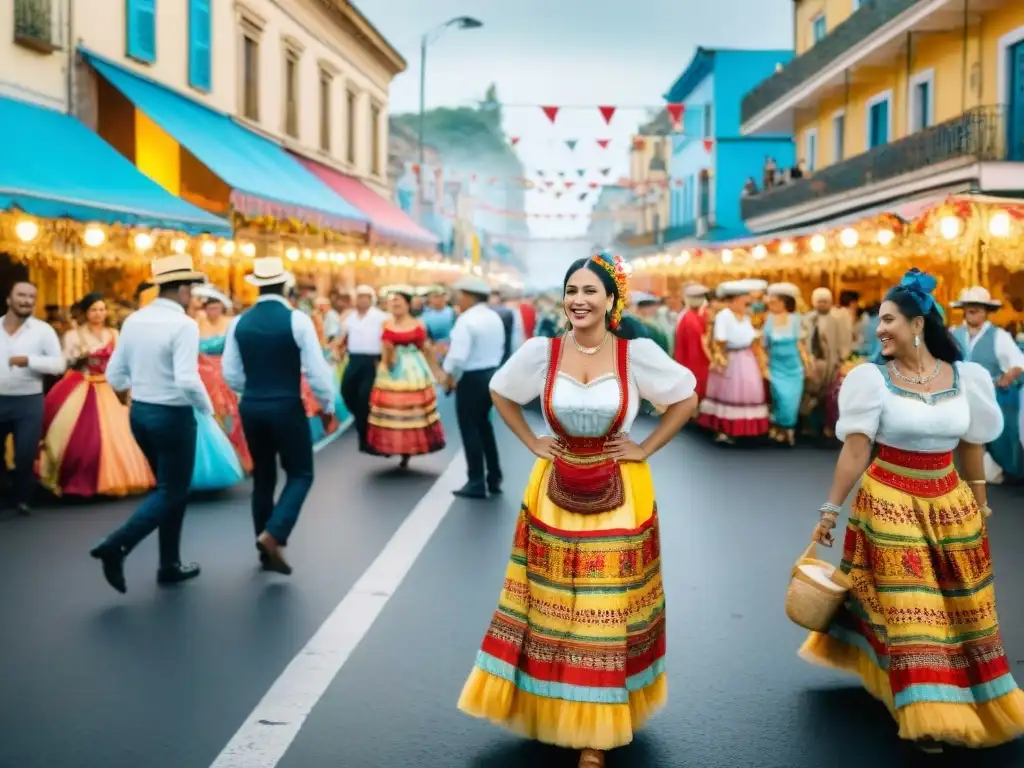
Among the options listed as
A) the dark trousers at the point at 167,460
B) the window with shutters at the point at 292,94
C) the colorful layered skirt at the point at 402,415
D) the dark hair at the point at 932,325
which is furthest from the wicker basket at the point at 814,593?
the window with shutters at the point at 292,94

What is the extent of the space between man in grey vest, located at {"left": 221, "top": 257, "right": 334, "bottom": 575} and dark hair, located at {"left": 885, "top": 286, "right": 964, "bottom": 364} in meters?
3.37

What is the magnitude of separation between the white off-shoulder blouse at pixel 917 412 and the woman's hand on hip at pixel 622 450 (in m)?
0.82

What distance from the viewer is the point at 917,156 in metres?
21.8

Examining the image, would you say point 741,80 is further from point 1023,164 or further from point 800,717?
point 800,717

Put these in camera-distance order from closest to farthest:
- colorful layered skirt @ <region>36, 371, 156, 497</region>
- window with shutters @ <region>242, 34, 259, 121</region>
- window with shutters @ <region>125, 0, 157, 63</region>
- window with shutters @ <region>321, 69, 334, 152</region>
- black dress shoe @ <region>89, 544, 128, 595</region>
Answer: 1. black dress shoe @ <region>89, 544, 128, 595</region>
2. colorful layered skirt @ <region>36, 371, 156, 497</region>
3. window with shutters @ <region>125, 0, 157, 63</region>
4. window with shutters @ <region>242, 34, 259, 121</region>
5. window with shutters @ <region>321, 69, 334, 152</region>

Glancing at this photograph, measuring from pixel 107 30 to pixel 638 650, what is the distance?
46.8ft

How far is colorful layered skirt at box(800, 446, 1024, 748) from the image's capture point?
4.34m

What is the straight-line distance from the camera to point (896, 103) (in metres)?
25.1

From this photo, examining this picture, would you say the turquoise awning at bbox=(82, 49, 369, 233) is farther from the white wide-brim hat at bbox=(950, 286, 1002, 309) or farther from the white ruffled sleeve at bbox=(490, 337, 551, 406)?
the white ruffled sleeve at bbox=(490, 337, 551, 406)

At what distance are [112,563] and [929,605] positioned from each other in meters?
4.14

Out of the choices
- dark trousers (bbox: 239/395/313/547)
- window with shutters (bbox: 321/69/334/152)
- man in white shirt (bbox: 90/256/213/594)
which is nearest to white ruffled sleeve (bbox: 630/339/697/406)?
man in white shirt (bbox: 90/256/213/594)

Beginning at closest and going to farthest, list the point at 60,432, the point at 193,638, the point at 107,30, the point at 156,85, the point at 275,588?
the point at 193,638, the point at 275,588, the point at 60,432, the point at 107,30, the point at 156,85

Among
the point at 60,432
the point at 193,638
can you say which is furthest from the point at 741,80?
the point at 193,638

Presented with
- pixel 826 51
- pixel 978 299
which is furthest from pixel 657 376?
pixel 826 51
